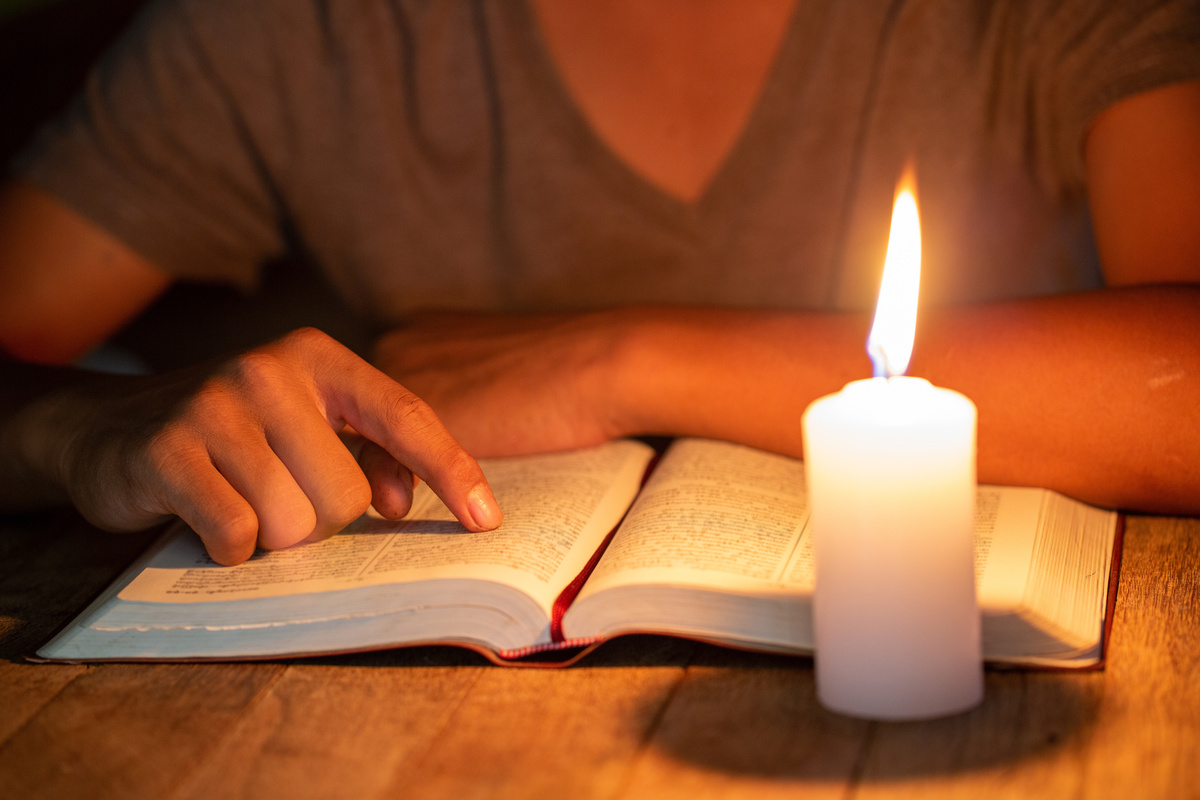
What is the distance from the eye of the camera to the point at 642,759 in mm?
490

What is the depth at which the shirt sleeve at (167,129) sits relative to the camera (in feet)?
3.79

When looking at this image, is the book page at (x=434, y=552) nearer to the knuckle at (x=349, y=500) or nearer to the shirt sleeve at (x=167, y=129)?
the knuckle at (x=349, y=500)

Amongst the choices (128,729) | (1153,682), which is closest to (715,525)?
(1153,682)

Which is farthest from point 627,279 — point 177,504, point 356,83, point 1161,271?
point 177,504

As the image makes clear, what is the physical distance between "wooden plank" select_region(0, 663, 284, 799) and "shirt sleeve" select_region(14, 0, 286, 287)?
712mm

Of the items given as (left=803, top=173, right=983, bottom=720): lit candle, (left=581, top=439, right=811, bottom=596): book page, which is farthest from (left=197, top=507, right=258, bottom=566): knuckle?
(left=803, top=173, right=983, bottom=720): lit candle

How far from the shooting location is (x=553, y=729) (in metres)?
0.52

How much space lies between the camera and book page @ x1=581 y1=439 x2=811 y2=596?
58 centimetres

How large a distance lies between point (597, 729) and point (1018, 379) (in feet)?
1.36

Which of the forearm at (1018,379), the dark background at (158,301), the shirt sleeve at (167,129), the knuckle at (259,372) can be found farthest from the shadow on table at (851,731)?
the dark background at (158,301)

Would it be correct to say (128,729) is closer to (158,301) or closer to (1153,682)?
(1153,682)

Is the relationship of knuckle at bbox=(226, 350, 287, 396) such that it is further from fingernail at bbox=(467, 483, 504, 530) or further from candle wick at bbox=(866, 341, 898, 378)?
candle wick at bbox=(866, 341, 898, 378)

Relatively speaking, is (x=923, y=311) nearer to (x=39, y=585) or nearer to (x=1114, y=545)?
(x=1114, y=545)

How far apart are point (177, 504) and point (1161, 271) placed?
785 millimetres
